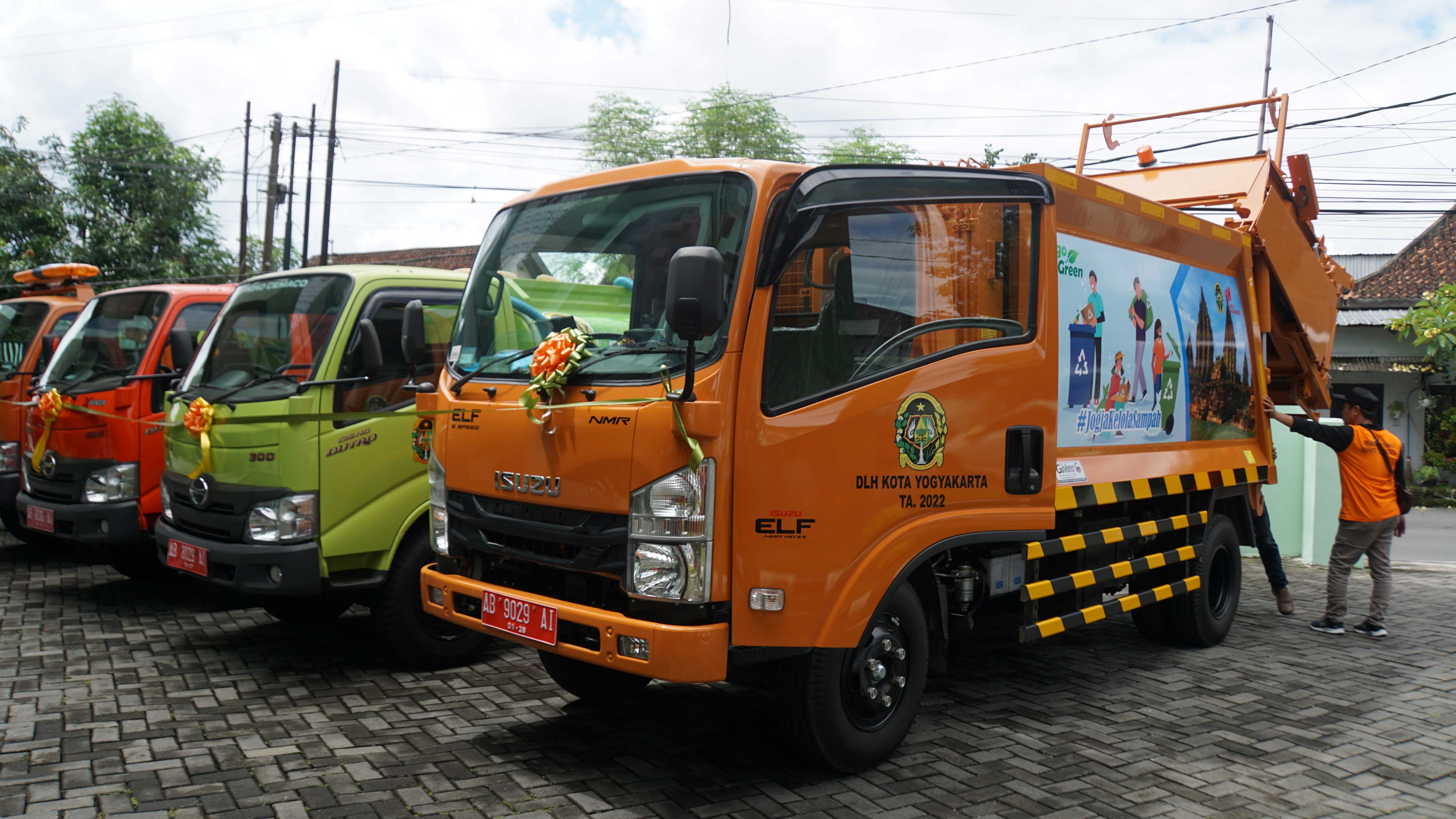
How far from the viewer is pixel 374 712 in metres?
5.09

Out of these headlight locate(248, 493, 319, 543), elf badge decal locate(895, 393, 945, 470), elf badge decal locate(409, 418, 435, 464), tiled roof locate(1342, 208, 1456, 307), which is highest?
tiled roof locate(1342, 208, 1456, 307)

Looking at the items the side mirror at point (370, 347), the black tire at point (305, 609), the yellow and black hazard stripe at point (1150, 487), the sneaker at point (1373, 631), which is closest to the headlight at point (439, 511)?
the side mirror at point (370, 347)

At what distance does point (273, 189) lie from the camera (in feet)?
77.9

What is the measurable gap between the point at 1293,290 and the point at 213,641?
26.4 feet

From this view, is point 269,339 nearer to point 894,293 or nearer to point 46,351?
point 894,293

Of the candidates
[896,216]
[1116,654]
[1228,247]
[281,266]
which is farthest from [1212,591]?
[281,266]

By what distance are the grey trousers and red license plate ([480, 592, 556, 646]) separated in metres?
6.07

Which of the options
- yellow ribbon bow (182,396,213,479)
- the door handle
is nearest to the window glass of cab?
the door handle

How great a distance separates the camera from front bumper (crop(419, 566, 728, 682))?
3.69m

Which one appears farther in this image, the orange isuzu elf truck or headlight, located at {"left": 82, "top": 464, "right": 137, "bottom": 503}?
headlight, located at {"left": 82, "top": 464, "right": 137, "bottom": 503}

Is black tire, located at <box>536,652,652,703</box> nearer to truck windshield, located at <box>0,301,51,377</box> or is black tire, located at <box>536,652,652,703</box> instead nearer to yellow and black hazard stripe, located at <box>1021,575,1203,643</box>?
yellow and black hazard stripe, located at <box>1021,575,1203,643</box>

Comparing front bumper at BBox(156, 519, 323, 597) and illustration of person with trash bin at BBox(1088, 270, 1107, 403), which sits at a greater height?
illustration of person with trash bin at BBox(1088, 270, 1107, 403)

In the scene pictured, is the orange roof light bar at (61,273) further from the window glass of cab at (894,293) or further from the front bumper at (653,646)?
the window glass of cab at (894,293)

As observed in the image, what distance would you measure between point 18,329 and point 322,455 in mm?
6637
